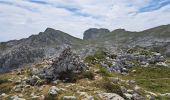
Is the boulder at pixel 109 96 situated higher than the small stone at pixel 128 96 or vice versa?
the boulder at pixel 109 96

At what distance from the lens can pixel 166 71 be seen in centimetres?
12169

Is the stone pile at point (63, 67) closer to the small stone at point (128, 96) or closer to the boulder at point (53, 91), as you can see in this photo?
the boulder at point (53, 91)

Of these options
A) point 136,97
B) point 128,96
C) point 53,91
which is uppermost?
point 53,91

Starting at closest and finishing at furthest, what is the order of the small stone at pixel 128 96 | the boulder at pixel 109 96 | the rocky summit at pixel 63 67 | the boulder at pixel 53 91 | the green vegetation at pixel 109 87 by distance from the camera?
the boulder at pixel 109 96
the boulder at pixel 53 91
the green vegetation at pixel 109 87
the small stone at pixel 128 96
the rocky summit at pixel 63 67

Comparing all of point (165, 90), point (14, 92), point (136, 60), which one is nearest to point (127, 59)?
point (136, 60)

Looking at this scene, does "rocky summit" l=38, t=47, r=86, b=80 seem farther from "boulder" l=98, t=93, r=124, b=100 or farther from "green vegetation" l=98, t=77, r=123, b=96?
"boulder" l=98, t=93, r=124, b=100

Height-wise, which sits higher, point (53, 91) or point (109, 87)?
point (53, 91)

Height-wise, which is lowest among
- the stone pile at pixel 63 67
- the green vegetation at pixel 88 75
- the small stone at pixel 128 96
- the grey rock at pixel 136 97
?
the grey rock at pixel 136 97

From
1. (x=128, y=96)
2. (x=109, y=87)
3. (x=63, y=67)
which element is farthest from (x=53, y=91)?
(x=128, y=96)

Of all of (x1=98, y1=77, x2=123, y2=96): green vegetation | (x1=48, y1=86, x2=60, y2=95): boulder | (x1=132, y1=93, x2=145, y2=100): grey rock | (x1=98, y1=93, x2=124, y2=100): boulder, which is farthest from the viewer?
(x1=132, y1=93, x2=145, y2=100): grey rock

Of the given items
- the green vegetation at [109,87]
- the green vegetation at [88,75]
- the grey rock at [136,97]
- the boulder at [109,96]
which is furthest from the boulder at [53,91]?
the grey rock at [136,97]

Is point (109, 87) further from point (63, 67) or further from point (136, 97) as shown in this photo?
point (63, 67)

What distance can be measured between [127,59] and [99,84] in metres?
104

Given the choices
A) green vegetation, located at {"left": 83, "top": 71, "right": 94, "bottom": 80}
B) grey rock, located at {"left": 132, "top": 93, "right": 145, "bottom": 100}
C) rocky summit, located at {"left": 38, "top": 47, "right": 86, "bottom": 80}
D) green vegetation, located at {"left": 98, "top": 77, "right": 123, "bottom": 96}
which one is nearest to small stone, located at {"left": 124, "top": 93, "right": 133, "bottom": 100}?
grey rock, located at {"left": 132, "top": 93, "right": 145, "bottom": 100}
